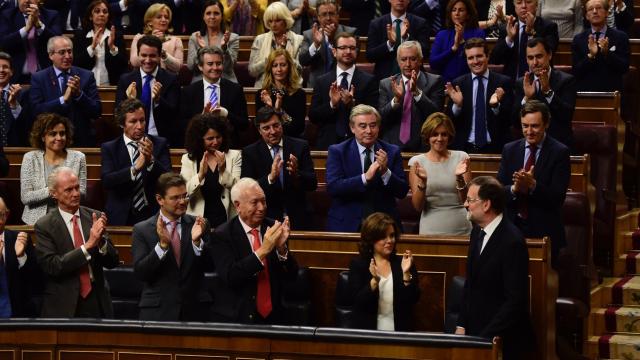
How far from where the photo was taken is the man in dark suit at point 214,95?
7875 mm

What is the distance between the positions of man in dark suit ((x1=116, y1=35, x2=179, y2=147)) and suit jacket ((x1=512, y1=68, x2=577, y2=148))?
75.4 inches

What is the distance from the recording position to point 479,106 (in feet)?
25.1

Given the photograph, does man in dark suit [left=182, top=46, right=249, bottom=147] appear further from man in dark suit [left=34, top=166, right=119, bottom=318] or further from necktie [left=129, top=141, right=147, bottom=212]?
man in dark suit [left=34, top=166, right=119, bottom=318]

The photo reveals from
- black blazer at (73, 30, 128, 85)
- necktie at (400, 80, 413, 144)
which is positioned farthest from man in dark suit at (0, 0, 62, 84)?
necktie at (400, 80, 413, 144)

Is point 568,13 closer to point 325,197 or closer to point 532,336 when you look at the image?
point 325,197

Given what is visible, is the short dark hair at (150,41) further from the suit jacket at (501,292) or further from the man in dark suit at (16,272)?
the suit jacket at (501,292)

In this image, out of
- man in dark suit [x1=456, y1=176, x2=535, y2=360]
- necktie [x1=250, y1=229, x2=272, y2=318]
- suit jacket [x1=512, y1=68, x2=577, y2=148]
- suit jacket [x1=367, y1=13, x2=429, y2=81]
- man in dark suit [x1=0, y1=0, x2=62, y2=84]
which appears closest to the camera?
man in dark suit [x1=456, y1=176, x2=535, y2=360]

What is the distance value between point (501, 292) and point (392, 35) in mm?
3063

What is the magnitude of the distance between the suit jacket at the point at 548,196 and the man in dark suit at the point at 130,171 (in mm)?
1806

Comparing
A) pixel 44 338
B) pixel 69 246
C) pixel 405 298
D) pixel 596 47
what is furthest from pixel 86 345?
pixel 596 47

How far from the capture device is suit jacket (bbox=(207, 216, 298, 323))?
586 centimetres

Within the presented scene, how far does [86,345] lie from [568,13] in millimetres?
4324

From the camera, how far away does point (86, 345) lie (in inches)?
225

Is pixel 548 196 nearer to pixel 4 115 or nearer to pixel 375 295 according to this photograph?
pixel 375 295
